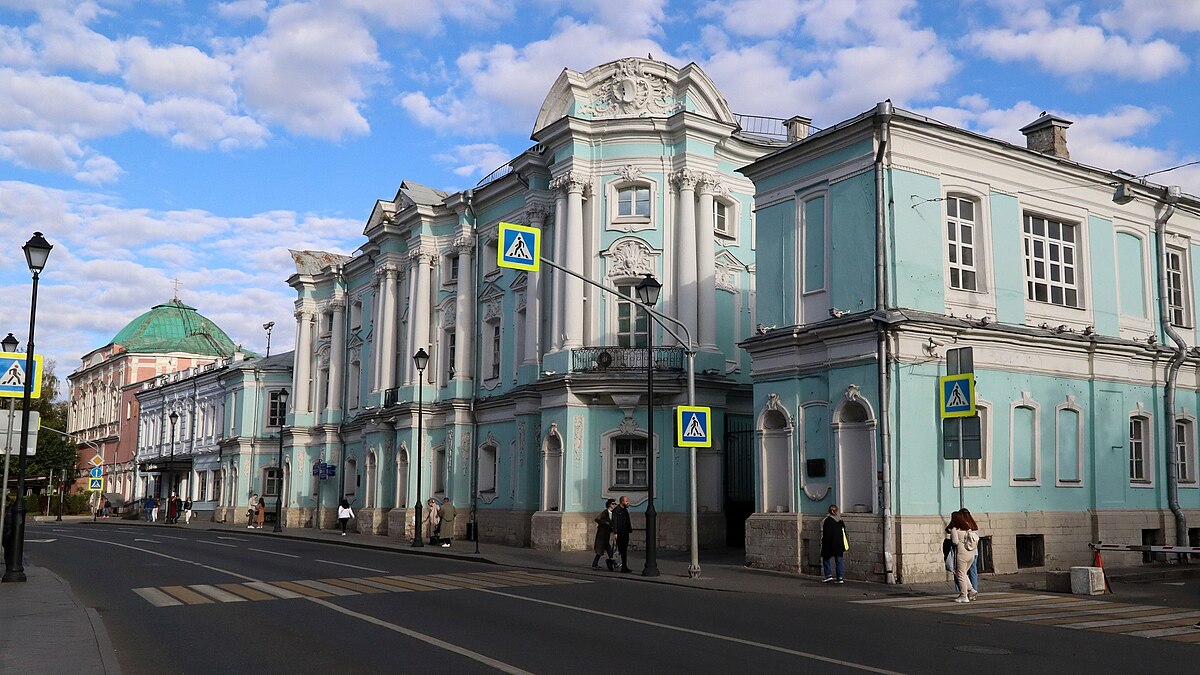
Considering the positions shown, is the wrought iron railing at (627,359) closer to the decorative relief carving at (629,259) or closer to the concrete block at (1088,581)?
the decorative relief carving at (629,259)

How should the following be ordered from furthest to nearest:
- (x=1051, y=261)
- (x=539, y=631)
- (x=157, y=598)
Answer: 1. (x=1051, y=261)
2. (x=157, y=598)
3. (x=539, y=631)

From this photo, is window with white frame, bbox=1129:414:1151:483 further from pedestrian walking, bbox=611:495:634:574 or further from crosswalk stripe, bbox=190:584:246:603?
crosswalk stripe, bbox=190:584:246:603

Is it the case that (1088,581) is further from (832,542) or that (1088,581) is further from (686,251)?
(686,251)

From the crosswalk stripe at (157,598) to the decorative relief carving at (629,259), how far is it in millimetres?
16502

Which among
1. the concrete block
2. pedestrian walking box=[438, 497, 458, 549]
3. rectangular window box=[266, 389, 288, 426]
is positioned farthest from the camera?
rectangular window box=[266, 389, 288, 426]

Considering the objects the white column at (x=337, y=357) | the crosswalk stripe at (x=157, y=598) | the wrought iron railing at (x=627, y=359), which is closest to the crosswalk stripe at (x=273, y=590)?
the crosswalk stripe at (x=157, y=598)

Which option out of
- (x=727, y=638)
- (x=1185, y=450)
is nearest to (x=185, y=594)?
(x=727, y=638)

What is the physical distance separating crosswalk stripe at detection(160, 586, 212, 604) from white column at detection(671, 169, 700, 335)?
1636 cm

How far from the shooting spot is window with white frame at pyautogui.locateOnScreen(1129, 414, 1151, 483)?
24234mm

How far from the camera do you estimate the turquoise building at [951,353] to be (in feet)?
66.7

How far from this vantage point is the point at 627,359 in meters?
29.7

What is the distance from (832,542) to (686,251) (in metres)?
12.6

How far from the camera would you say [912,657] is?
34.8ft

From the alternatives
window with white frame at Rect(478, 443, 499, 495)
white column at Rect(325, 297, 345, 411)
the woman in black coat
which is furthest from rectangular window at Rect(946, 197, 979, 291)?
white column at Rect(325, 297, 345, 411)
